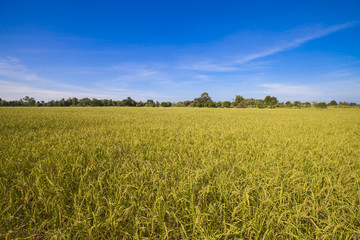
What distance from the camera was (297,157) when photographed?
10.5 ft

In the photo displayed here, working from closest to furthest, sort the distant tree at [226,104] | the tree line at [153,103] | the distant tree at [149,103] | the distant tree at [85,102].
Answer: the tree line at [153,103], the distant tree at [85,102], the distant tree at [226,104], the distant tree at [149,103]

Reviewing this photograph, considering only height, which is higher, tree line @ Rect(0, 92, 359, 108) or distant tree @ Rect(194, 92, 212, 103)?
distant tree @ Rect(194, 92, 212, 103)

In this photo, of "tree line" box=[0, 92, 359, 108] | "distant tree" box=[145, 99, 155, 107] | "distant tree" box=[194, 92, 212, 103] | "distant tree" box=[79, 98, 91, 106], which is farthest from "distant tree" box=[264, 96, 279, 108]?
"distant tree" box=[79, 98, 91, 106]

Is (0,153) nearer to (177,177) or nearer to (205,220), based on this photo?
(177,177)

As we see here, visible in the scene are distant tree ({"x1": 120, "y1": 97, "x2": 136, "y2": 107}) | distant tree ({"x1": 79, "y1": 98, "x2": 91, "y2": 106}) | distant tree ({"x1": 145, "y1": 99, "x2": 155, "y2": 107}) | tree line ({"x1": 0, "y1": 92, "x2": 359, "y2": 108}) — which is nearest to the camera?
tree line ({"x1": 0, "y1": 92, "x2": 359, "y2": 108})

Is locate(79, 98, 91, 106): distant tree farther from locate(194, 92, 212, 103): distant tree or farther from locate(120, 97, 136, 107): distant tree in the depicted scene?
locate(194, 92, 212, 103): distant tree

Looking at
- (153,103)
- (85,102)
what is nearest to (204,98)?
(153,103)

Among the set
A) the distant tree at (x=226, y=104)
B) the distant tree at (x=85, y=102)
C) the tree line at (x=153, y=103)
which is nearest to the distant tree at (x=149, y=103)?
the tree line at (x=153, y=103)

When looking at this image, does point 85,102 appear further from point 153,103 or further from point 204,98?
point 204,98

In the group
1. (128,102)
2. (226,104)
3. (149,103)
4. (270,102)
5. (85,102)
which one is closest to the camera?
(85,102)

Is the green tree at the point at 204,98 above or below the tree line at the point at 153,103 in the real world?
above

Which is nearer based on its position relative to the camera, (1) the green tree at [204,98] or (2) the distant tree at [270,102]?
(2) the distant tree at [270,102]

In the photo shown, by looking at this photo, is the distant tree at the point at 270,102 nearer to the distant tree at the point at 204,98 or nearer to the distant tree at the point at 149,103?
the distant tree at the point at 204,98

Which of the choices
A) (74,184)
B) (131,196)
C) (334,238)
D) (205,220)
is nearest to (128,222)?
(131,196)
